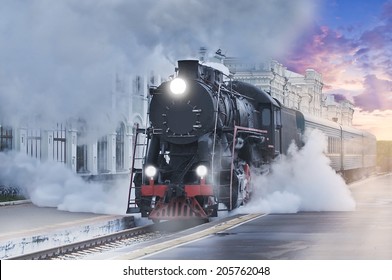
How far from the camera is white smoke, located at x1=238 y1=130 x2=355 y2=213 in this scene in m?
12.4

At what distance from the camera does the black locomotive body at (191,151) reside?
1086 centimetres

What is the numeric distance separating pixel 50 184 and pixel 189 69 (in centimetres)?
483

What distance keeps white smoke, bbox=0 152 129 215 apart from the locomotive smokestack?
3.25 meters

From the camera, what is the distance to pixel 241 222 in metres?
10.4

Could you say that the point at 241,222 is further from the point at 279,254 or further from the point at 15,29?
the point at 15,29

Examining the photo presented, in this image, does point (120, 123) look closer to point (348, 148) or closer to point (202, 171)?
point (202, 171)

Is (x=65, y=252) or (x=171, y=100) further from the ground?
(x=171, y=100)

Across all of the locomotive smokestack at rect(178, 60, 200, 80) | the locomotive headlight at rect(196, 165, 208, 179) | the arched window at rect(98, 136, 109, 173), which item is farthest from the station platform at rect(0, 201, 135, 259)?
the arched window at rect(98, 136, 109, 173)

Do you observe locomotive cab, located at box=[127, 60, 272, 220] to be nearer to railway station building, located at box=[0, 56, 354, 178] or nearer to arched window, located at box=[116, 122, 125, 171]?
railway station building, located at box=[0, 56, 354, 178]

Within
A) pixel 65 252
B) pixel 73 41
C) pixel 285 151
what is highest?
pixel 73 41
